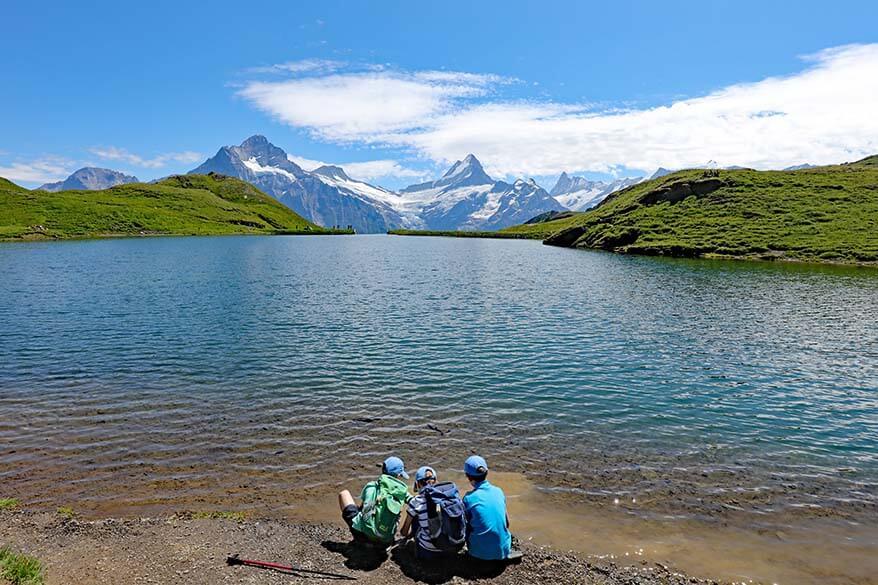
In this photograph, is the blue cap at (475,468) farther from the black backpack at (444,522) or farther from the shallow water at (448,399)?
the shallow water at (448,399)

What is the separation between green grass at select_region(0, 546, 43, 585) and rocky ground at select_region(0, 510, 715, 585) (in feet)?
1.18

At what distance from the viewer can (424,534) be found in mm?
14836

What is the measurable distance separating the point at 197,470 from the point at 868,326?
56.9 m

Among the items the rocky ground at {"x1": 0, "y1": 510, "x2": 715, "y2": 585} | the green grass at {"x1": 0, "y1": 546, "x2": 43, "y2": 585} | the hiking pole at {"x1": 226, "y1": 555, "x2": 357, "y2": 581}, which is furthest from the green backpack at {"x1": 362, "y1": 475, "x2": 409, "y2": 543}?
the green grass at {"x1": 0, "y1": 546, "x2": 43, "y2": 585}

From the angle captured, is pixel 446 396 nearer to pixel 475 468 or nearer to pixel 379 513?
pixel 379 513

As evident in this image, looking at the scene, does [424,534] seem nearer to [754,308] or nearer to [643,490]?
[643,490]

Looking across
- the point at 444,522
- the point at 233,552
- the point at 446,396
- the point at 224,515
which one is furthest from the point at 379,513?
the point at 446,396

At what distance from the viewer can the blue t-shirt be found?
14.5 meters

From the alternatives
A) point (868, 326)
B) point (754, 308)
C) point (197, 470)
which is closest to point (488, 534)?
point (197, 470)

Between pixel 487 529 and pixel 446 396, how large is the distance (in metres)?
15.7

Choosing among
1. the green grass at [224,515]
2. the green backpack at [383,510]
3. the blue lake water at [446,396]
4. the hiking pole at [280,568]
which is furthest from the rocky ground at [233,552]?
the blue lake water at [446,396]

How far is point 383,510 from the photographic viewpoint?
15.4 meters

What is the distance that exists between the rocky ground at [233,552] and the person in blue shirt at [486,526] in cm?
55

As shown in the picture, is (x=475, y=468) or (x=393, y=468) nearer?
(x=475, y=468)
